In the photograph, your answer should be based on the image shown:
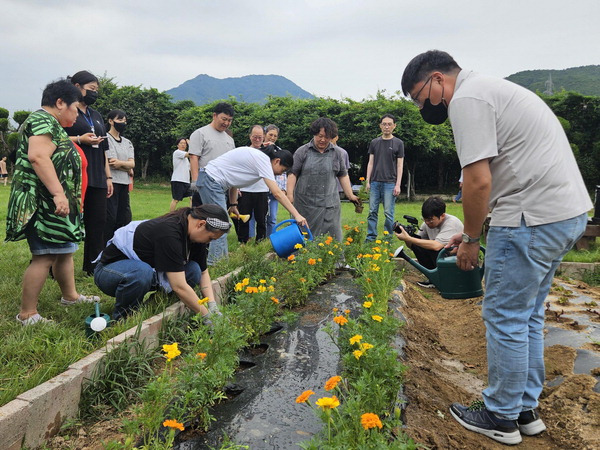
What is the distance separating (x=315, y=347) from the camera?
9.27ft

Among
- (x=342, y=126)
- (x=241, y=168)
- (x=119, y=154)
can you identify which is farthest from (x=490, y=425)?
(x=342, y=126)

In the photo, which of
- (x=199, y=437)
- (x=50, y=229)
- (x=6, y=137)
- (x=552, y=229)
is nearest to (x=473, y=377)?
(x=552, y=229)

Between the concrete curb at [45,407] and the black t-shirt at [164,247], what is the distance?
55 cm

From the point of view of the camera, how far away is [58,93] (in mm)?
2881

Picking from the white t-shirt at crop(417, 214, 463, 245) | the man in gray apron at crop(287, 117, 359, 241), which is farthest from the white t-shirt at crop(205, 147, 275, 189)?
the white t-shirt at crop(417, 214, 463, 245)

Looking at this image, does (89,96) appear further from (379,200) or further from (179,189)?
(179,189)

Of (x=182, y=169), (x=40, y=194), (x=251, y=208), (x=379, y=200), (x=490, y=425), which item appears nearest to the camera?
(x=490, y=425)

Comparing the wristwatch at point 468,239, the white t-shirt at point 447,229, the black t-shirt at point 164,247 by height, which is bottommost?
the white t-shirt at point 447,229

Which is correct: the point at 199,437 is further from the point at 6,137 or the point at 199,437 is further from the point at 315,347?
the point at 6,137

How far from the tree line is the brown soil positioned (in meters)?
13.0

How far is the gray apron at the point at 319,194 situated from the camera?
4.95 m

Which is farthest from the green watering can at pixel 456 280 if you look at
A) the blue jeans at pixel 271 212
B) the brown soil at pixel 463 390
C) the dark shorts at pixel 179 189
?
the dark shorts at pixel 179 189

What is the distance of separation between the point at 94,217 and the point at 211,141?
1.58 m

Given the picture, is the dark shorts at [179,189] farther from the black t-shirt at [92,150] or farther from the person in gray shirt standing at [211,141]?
the black t-shirt at [92,150]
